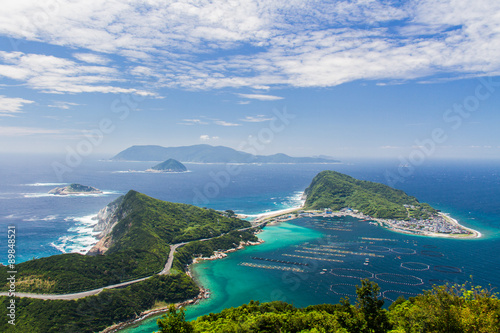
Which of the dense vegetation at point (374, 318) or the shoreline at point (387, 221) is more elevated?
the dense vegetation at point (374, 318)

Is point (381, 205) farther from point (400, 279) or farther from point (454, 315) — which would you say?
point (454, 315)

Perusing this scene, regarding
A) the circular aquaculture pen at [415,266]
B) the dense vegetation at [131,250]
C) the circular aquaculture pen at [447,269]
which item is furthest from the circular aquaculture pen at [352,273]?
the dense vegetation at [131,250]

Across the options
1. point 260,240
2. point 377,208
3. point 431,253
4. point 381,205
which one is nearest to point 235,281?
point 260,240

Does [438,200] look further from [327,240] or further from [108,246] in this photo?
[108,246]

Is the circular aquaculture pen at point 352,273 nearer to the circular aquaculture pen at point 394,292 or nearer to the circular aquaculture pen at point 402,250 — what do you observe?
the circular aquaculture pen at point 394,292

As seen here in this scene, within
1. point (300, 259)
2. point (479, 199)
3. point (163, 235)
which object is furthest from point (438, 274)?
point (479, 199)

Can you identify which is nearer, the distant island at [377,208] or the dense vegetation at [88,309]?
the dense vegetation at [88,309]
